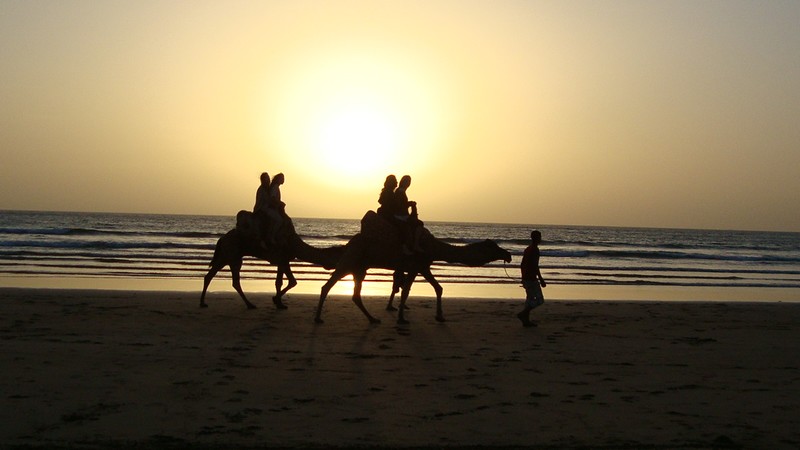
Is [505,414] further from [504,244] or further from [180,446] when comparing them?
[504,244]

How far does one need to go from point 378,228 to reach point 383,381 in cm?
478

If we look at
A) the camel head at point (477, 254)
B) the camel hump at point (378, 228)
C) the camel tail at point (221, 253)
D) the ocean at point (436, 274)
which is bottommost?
the ocean at point (436, 274)

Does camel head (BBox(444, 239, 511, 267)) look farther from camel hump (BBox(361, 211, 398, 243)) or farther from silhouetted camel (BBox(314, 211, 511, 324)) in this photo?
camel hump (BBox(361, 211, 398, 243))

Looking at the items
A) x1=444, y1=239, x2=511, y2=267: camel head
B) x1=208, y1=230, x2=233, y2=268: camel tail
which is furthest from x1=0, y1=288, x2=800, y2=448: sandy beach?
x1=444, y1=239, x2=511, y2=267: camel head

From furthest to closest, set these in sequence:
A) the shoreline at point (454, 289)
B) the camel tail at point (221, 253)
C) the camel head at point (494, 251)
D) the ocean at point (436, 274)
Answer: the ocean at point (436, 274) < the shoreline at point (454, 289) < the camel tail at point (221, 253) < the camel head at point (494, 251)

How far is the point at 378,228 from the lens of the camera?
43.4ft

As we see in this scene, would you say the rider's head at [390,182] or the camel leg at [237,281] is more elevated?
the rider's head at [390,182]

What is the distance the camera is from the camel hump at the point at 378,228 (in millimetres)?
13234

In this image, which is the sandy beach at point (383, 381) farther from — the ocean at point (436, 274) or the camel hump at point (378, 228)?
the ocean at point (436, 274)

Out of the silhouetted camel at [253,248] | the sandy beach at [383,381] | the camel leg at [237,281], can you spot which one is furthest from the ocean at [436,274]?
the sandy beach at [383,381]

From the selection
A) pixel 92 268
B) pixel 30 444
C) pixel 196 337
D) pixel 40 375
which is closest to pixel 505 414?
pixel 30 444

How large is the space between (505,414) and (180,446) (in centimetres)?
284

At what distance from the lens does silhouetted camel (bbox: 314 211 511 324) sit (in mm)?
13250

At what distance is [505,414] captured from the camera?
741 centimetres
